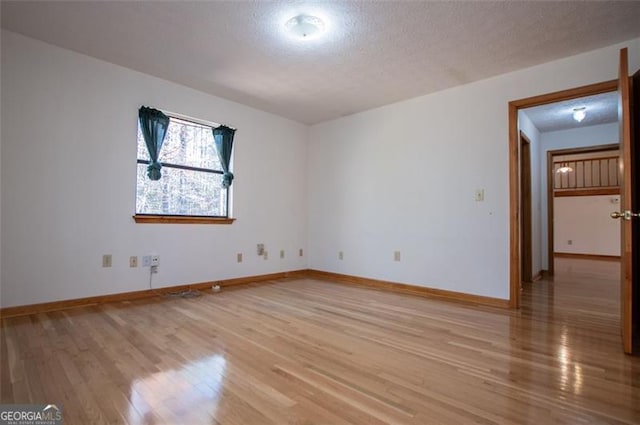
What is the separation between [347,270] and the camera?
4.59m

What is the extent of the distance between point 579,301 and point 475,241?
1.28 meters

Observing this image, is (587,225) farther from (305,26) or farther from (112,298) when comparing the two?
(112,298)

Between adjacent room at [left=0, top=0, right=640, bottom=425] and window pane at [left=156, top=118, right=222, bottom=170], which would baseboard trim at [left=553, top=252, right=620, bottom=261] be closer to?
adjacent room at [left=0, top=0, right=640, bottom=425]

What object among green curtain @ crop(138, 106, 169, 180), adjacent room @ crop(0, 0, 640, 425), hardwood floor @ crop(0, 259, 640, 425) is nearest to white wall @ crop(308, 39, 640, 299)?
adjacent room @ crop(0, 0, 640, 425)

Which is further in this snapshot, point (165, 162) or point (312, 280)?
point (312, 280)

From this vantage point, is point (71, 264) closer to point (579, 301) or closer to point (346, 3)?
point (346, 3)

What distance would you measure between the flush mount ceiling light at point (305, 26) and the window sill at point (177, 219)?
7.73ft

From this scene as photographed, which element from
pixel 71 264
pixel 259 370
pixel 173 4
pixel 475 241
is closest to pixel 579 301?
pixel 475 241

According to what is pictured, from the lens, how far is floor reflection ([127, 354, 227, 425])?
1336 mm

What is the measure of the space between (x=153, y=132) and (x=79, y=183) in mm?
872

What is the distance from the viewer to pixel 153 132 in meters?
3.42

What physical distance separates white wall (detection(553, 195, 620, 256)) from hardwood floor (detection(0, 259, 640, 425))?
6473 mm

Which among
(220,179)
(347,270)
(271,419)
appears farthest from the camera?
(347,270)

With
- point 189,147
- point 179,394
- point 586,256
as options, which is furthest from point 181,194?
point 586,256
